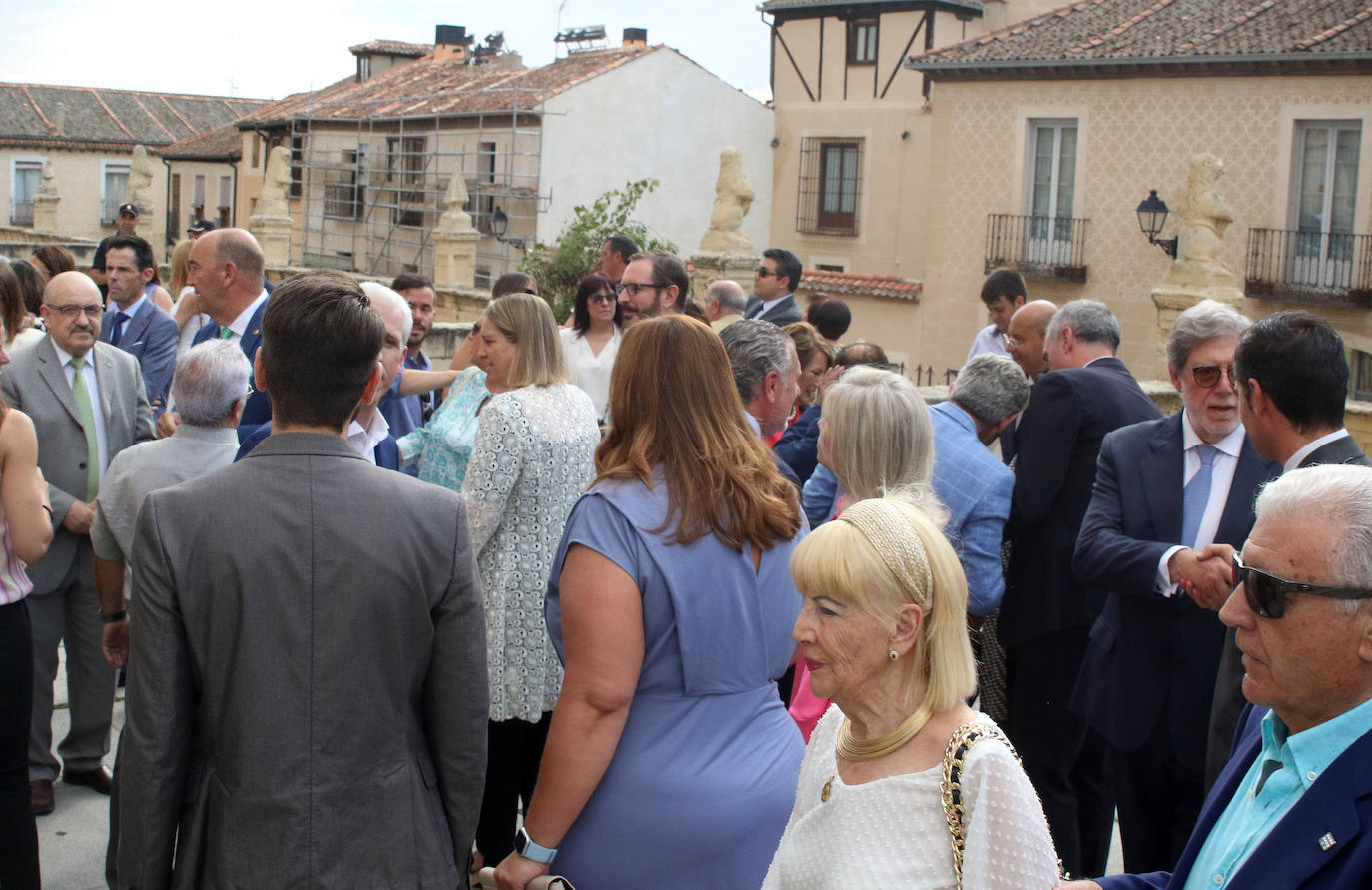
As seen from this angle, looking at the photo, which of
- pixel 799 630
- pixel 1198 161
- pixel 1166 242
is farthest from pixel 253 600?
pixel 1166 242

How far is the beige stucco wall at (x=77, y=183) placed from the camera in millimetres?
48594

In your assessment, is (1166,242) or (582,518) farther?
(1166,242)

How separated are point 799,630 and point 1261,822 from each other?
0.77 meters

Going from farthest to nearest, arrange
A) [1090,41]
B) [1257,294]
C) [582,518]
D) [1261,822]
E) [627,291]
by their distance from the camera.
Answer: [1090,41]
[1257,294]
[627,291]
[582,518]
[1261,822]

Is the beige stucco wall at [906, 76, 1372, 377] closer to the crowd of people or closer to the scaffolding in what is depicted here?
the scaffolding

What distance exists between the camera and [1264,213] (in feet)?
68.3

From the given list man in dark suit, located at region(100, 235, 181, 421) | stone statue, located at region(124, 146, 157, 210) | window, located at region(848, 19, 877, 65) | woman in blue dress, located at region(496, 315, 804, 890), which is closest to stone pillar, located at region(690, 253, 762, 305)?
man in dark suit, located at region(100, 235, 181, 421)

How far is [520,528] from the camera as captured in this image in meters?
3.99

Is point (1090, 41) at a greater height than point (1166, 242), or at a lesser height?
greater

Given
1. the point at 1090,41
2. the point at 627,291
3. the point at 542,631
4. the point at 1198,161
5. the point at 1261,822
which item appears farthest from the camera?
the point at 1090,41

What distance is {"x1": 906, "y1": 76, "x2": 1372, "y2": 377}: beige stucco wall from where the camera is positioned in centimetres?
2033

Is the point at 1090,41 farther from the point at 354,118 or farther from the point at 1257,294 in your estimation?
the point at 354,118

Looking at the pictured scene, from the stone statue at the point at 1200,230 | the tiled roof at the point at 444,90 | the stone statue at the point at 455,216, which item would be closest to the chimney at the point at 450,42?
the tiled roof at the point at 444,90

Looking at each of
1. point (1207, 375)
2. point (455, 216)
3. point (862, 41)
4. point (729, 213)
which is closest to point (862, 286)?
point (862, 41)
